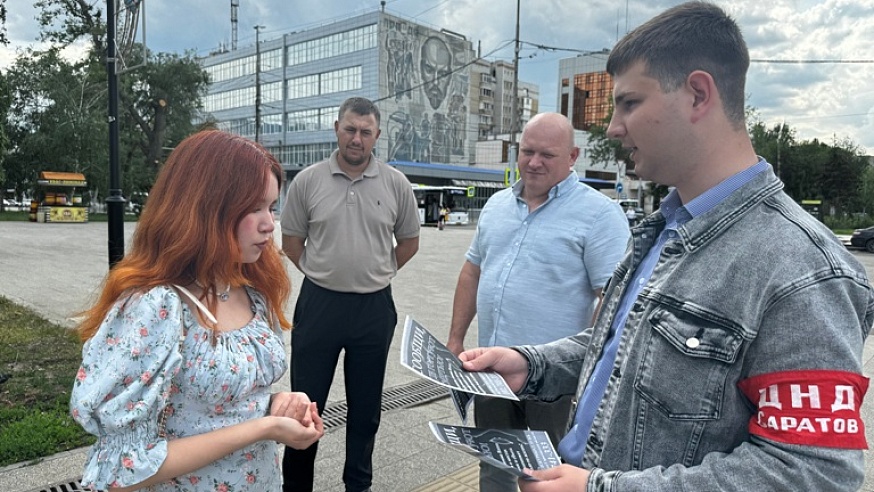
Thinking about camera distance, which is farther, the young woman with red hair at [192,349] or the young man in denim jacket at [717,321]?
the young woman with red hair at [192,349]

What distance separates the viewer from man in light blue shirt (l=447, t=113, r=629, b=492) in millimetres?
2941

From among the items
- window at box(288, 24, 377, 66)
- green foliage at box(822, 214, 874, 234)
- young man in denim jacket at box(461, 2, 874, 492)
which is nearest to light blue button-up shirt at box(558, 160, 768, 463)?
young man in denim jacket at box(461, 2, 874, 492)

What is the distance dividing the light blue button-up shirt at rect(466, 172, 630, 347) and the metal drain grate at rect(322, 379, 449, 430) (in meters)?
1.86

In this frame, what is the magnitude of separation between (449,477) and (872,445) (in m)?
3.19

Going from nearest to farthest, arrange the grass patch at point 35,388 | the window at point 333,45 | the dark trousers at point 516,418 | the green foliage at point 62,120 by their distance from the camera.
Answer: the dark trousers at point 516,418 → the grass patch at point 35,388 → the green foliage at point 62,120 → the window at point 333,45

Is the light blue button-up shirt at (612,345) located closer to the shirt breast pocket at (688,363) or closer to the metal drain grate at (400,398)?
the shirt breast pocket at (688,363)

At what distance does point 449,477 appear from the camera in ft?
11.9

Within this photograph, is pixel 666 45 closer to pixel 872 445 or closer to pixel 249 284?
pixel 249 284

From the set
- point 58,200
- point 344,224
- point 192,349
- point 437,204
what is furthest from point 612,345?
point 437,204

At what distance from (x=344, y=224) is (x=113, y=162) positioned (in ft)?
18.5

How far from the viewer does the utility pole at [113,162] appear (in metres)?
7.32

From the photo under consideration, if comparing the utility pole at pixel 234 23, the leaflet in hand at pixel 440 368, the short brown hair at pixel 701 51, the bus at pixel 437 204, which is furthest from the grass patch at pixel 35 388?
the utility pole at pixel 234 23

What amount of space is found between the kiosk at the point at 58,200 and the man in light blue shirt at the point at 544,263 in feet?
108

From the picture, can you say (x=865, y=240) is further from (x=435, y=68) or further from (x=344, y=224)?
(x=435, y=68)
